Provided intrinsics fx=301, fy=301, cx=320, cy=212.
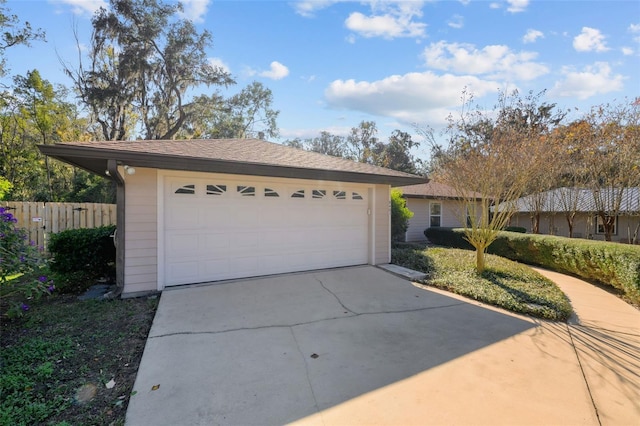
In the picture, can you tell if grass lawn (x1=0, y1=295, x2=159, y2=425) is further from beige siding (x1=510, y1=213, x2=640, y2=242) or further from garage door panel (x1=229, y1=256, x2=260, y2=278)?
beige siding (x1=510, y1=213, x2=640, y2=242)

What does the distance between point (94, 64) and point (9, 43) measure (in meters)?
3.55

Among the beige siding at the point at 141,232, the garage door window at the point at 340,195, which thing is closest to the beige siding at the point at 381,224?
the garage door window at the point at 340,195

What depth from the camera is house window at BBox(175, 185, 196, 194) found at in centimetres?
575

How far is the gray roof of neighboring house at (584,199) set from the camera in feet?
34.4

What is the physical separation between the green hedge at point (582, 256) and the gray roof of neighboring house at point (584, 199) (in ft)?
4.71

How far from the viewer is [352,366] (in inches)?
122

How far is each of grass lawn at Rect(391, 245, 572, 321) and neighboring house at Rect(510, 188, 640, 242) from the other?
20.4ft

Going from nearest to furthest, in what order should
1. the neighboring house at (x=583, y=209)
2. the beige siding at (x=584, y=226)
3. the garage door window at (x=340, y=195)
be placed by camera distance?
1. the garage door window at (x=340, y=195)
2. the neighboring house at (x=583, y=209)
3. the beige siding at (x=584, y=226)

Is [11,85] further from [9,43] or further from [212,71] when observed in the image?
Answer: [212,71]

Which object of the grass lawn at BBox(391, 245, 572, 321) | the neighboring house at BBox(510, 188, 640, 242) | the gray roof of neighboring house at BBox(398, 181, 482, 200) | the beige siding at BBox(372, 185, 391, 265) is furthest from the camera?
the gray roof of neighboring house at BBox(398, 181, 482, 200)

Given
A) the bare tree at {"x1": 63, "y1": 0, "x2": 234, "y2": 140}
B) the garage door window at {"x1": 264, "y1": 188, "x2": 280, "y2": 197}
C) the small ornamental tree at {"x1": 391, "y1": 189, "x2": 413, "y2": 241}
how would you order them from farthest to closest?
1. the bare tree at {"x1": 63, "y1": 0, "x2": 234, "y2": 140}
2. the small ornamental tree at {"x1": 391, "y1": 189, "x2": 413, "y2": 241}
3. the garage door window at {"x1": 264, "y1": 188, "x2": 280, "y2": 197}

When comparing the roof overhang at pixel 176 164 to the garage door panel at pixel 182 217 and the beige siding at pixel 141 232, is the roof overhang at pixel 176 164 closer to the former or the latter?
the beige siding at pixel 141 232

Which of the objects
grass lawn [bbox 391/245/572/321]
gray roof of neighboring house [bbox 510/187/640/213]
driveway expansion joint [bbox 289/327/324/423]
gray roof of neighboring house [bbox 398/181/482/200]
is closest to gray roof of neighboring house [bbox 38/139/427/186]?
grass lawn [bbox 391/245/572/321]

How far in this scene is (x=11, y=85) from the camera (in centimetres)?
1302
